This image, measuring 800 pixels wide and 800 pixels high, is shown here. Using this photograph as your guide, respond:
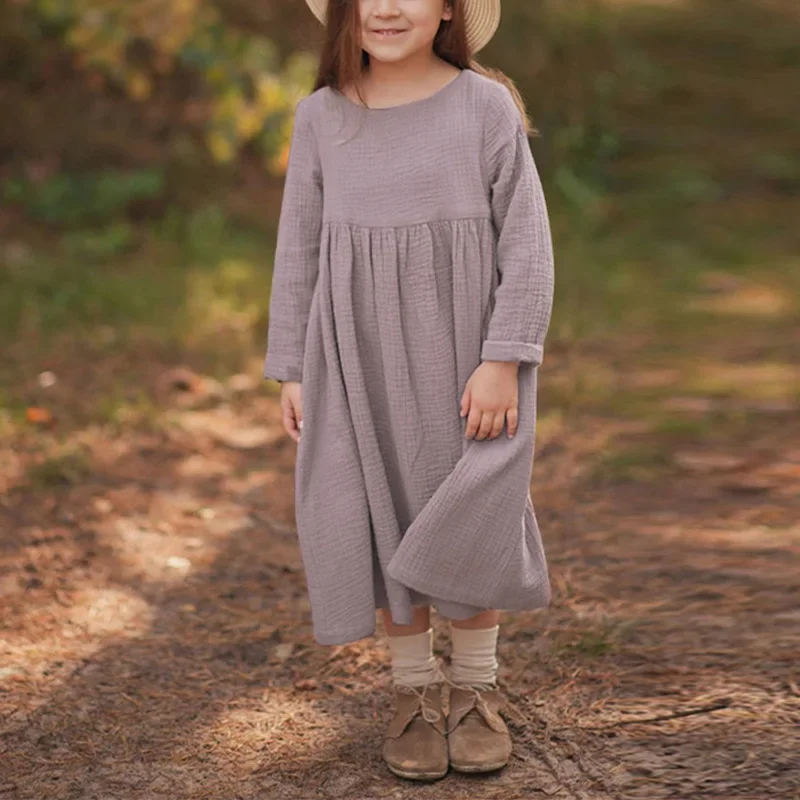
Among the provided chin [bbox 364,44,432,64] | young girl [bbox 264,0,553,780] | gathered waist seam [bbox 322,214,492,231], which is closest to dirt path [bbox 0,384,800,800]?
young girl [bbox 264,0,553,780]

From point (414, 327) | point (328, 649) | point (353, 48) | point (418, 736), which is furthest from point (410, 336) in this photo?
point (328, 649)

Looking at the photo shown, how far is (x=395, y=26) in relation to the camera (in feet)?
7.60

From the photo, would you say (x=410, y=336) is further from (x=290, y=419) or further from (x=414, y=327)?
(x=290, y=419)

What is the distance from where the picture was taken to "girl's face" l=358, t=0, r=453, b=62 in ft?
7.58

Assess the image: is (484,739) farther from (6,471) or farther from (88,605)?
(6,471)

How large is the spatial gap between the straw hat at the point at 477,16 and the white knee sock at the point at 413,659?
1.16 meters

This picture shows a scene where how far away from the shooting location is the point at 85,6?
5.07 meters

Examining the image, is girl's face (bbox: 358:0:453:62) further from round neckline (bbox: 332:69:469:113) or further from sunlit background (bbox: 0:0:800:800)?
sunlit background (bbox: 0:0:800:800)

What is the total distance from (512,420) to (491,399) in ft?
0.24

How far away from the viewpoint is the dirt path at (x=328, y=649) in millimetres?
2469

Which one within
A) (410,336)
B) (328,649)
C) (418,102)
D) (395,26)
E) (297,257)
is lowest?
(328,649)

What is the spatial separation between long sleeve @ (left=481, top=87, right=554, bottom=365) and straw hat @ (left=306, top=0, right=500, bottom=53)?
0.18 meters

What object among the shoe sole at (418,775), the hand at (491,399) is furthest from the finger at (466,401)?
the shoe sole at (418,775)

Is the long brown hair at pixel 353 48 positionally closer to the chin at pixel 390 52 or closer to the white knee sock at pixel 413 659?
the chin at pixel 390 52
